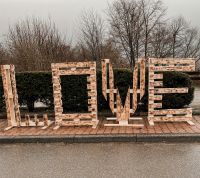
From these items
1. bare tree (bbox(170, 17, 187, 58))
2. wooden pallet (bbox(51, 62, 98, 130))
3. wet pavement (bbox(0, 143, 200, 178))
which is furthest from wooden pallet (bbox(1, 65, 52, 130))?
bare tree (bbox(170, 17, 187, 58))

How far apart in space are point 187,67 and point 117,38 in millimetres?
17892

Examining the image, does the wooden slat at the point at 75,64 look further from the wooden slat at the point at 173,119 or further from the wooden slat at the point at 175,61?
the wooden slat at the point at 173,119

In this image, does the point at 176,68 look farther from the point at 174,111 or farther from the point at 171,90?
the point at 174,111

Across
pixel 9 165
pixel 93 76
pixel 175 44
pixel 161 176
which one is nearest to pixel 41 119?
pixel 93 76

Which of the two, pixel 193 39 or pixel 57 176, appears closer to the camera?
pixel 57 176

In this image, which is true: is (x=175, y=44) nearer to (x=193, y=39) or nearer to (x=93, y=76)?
(x=193, y=39)

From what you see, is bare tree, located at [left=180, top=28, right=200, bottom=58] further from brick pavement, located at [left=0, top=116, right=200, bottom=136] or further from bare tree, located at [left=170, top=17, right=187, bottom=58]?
brick pavement, located at [left=0, top=116, right=200, bottom=136]

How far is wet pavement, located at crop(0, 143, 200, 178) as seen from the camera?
4.82m

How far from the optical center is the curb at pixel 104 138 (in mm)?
6426

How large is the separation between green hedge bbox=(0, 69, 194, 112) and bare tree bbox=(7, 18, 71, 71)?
7.25m

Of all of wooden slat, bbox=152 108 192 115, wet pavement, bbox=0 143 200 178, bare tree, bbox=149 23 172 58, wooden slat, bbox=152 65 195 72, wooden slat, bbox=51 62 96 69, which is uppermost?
bare tree, bbox=149 23 172 58

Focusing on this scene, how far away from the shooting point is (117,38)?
81.6 feet

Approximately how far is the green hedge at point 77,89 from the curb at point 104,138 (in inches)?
89.5

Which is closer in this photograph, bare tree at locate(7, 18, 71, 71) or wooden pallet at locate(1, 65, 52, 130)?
wooden pallet at locate(1, 65, 52, 130)
